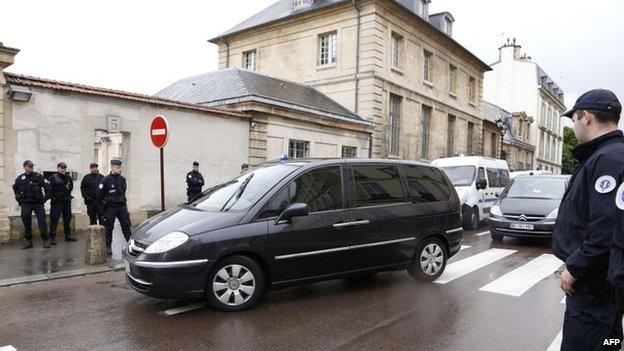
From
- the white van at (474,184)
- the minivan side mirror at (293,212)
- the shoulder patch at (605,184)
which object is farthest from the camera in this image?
the white van at (474,184)

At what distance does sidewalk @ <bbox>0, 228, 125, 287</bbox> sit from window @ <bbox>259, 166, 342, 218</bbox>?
372 centimetres

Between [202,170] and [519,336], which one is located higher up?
[202,170]

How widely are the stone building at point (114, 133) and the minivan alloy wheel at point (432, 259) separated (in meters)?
8.24

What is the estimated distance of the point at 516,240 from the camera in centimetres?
1156

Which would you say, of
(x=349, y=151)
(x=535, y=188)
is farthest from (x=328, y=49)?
(x=535, y=188)

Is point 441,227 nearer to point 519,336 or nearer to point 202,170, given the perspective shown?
point 519,336

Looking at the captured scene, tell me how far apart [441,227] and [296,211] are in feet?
8.56

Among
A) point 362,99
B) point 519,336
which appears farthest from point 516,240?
point 362,99

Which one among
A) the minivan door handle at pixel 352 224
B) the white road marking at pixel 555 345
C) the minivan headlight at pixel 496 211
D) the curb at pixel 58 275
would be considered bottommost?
the curb at pixel 58 275

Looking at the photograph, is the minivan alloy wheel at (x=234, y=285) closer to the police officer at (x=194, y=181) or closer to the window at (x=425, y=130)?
the police officer at (x=194, y=181)

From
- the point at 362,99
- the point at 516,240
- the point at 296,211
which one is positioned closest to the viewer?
the point at 296,211

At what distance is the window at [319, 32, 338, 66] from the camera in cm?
2408

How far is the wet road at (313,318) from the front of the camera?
14.2 ft

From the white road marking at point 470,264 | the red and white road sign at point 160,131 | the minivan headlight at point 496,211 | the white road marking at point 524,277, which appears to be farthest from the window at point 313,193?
the minivan headlight at point 496,211
